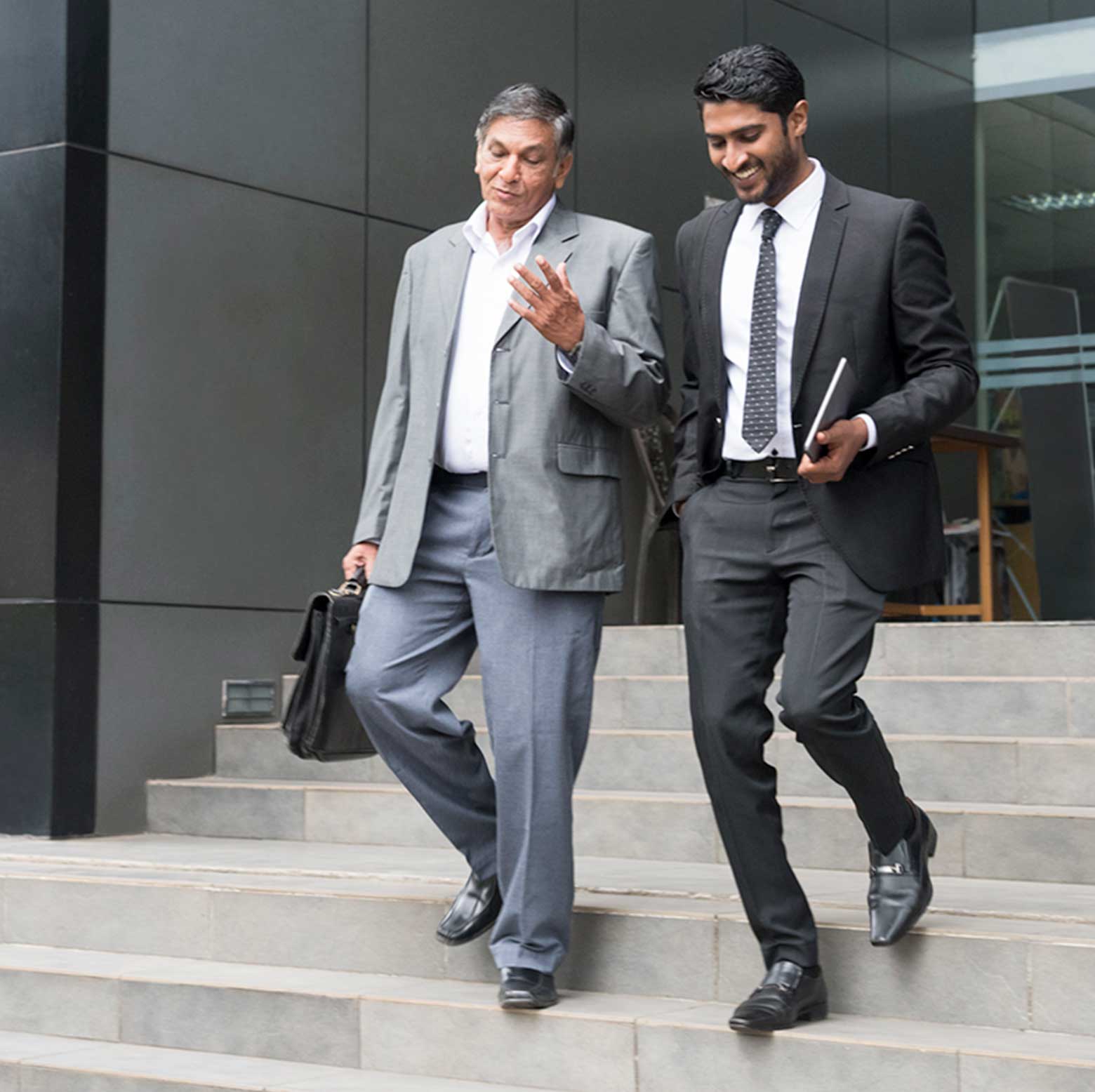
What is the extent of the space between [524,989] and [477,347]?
130 centimetres

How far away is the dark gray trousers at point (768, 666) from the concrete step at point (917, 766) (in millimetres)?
1404

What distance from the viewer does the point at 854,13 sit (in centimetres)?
987

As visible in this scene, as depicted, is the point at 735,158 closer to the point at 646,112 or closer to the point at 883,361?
the point at 883,361

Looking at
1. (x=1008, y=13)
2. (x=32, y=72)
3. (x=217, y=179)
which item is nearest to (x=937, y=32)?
(x=1008, y=13)

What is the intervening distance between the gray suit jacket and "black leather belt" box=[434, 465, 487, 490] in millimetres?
58

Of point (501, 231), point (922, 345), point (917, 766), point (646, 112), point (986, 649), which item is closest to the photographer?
point (922, 345)

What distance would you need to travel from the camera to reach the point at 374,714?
3.79 metres

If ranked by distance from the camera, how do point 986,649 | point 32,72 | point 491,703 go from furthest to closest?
point 32,72 → point 986,649 → point 491,703

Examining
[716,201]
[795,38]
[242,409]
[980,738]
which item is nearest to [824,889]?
[980,738]

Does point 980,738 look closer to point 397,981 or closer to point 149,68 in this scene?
point 397,981

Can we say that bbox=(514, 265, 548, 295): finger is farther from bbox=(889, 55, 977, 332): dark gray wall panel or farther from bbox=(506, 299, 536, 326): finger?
bbox=(889, 55, 977, 332): dark gray wall panel

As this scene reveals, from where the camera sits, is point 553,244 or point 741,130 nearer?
point 741,130

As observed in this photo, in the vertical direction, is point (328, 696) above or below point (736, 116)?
below

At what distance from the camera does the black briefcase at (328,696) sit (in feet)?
12.8
